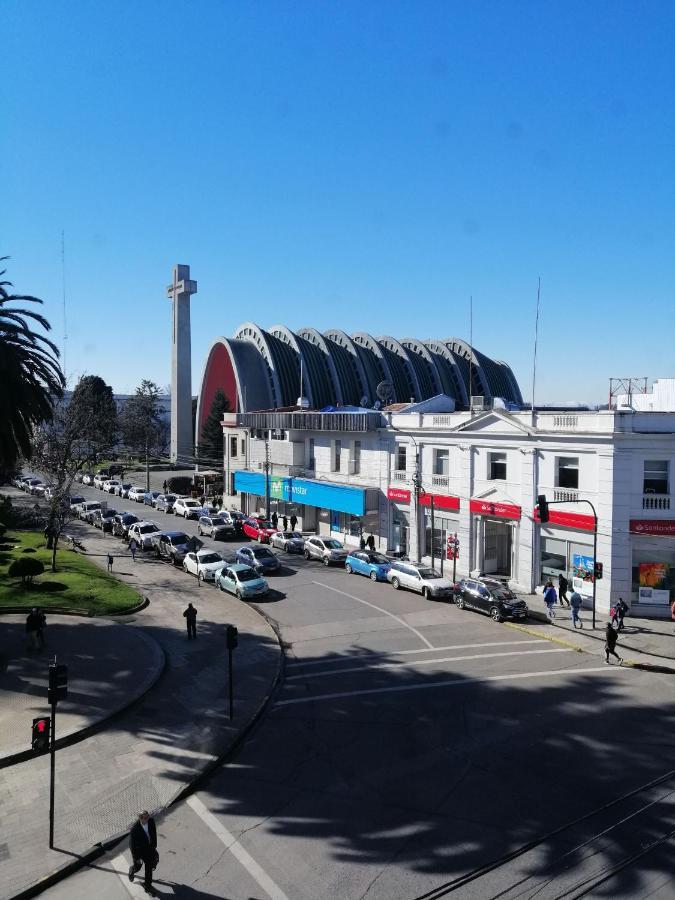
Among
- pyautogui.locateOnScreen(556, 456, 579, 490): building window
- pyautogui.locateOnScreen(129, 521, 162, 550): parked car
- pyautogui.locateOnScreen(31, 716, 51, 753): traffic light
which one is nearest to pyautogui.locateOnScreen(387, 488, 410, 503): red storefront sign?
pyautogui.locateOnScreen(556, 456, 579, 490): building window

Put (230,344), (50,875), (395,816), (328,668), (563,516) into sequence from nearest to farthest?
(50,875), (395,816), (328,668), (563,516), (230,344)

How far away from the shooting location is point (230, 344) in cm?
7912

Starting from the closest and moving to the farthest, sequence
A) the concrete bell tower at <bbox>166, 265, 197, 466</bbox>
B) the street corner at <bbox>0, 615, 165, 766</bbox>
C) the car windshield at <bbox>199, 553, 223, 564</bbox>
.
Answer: the street corner at <bbox>0, 615, 165, 766</bbox> → the car windshield at <bbox>199, 553, 223, 564</bbox> → the concrete bell tower at <bbox>166, 265, 197, 466</bbox>

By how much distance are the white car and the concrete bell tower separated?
5878cm

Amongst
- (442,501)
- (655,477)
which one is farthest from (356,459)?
(655,477)

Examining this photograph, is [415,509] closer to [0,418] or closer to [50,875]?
[0,418]

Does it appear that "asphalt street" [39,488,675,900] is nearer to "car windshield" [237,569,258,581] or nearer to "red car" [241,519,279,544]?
"car windshield" [237,569,258,581]

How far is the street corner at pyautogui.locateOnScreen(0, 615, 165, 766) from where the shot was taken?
51.6ft

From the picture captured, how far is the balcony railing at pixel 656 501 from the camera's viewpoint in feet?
90.3

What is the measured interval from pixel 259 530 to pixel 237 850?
34227 mm

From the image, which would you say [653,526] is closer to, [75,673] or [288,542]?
[288,542]

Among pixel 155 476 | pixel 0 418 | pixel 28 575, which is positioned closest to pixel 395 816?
pixel 0 418

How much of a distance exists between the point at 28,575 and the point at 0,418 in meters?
9.50

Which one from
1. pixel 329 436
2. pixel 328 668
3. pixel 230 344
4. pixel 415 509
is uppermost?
pixel 230 344
